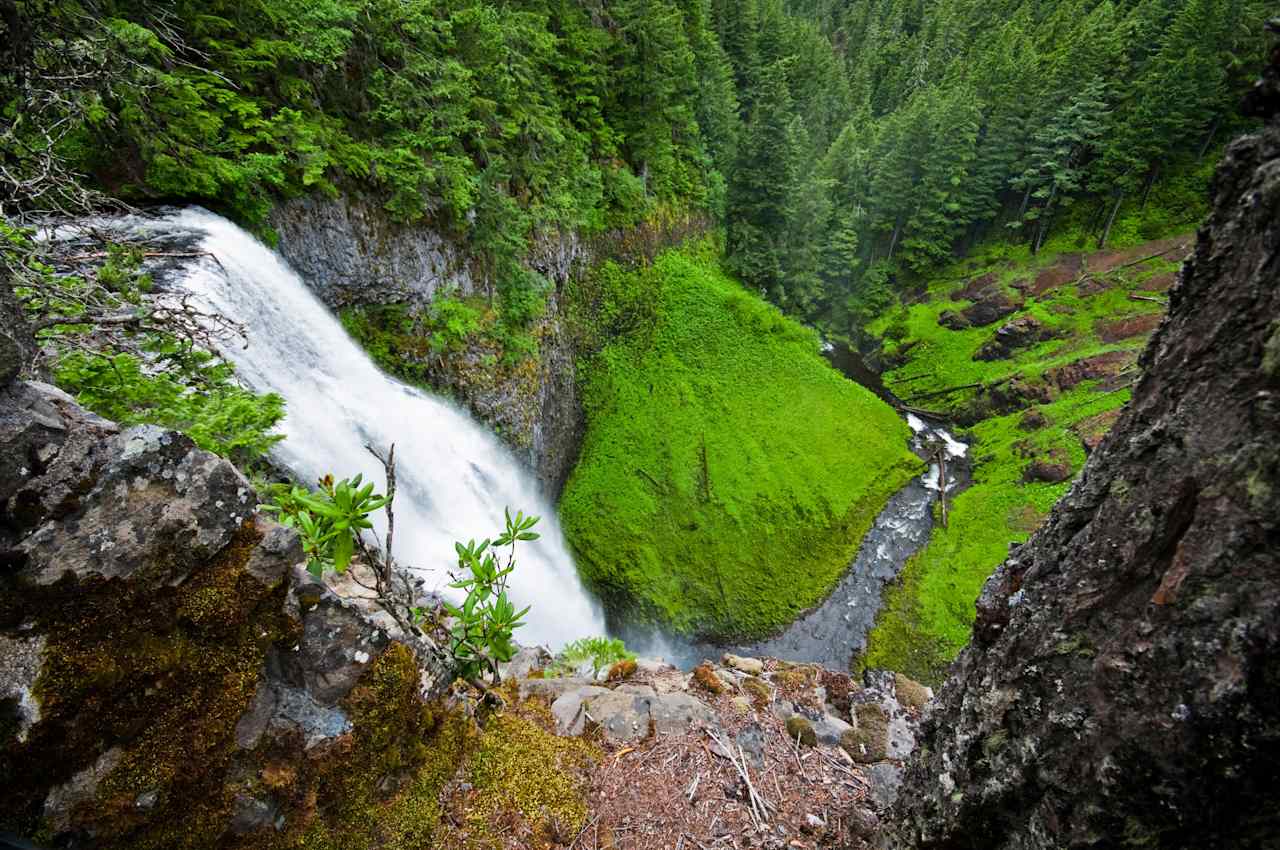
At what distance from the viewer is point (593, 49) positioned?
50.0 feet

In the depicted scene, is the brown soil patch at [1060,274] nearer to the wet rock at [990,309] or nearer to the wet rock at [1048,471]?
the wet rock at [990,309]

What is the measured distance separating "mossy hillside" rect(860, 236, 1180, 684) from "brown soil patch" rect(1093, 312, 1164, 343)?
0.17m

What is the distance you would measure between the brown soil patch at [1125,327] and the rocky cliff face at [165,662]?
30.7 metres

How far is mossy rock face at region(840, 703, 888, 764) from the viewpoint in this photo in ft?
17.3

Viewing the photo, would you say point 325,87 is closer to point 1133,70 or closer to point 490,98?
point 490,98

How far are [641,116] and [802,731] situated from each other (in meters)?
18.6

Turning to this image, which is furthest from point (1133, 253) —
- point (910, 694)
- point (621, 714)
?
point (621, 714)

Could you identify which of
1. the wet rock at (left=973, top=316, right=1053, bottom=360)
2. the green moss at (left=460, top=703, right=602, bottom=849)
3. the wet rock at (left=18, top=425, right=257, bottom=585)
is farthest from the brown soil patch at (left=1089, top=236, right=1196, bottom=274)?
the wet rock at (left=18, top=425, right=257, bottom=585)

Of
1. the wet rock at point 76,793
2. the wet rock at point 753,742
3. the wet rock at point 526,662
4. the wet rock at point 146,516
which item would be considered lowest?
the wet rock at point 526,662

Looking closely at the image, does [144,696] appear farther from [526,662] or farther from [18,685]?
[526,662]

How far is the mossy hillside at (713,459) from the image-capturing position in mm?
13133

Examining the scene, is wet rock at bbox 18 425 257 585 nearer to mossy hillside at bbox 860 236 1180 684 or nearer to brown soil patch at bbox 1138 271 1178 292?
mossy hillside at bbox 860 236 1180 684

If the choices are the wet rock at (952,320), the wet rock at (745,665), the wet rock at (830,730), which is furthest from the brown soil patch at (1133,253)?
the wet rock at (830,730)

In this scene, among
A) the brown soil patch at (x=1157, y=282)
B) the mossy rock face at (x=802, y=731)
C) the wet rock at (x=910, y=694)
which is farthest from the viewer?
the brown soil patch at (x=1157, y=282)
